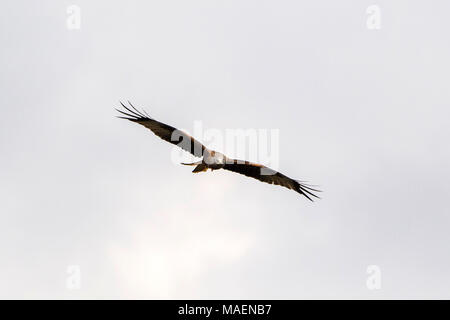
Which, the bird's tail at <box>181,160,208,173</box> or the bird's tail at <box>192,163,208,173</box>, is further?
the bird's tail at <box>192,163,208,173</box>

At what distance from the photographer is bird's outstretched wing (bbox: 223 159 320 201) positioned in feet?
66.4

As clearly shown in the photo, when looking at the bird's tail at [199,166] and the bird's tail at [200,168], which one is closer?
the bird's tail at [199,166]

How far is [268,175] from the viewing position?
68.4 feet

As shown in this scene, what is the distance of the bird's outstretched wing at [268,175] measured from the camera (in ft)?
66.4

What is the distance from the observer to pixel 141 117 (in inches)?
738
